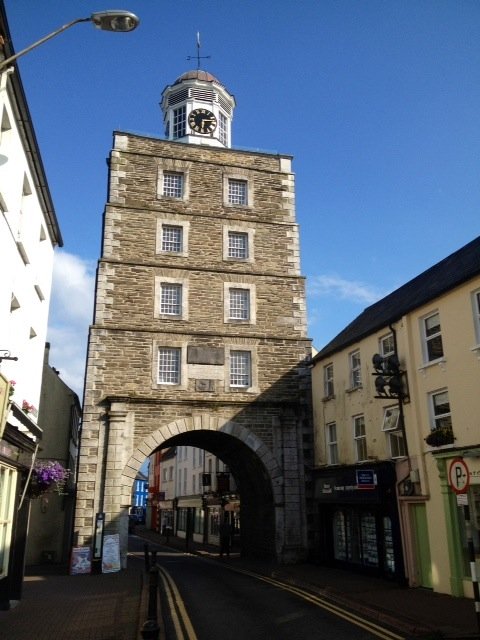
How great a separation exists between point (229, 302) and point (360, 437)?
8.52 meters

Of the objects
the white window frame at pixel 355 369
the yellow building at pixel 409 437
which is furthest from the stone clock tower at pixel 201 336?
the white window frame at pixel 355 369

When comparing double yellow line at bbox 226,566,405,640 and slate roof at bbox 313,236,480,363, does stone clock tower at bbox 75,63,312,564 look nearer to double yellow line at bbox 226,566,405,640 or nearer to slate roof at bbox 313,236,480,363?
slate roof at bbox 313,236,480,363

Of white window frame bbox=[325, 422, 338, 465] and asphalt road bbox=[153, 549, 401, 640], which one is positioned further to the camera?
white window frame bbox=[325, 422, 338, 465]

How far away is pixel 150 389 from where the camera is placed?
2266 centimetres

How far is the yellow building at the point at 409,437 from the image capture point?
14.4 meters

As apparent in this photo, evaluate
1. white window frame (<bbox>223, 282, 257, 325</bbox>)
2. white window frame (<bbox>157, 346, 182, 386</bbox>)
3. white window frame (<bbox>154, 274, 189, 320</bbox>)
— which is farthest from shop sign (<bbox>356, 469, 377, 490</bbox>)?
white window frame (<bbox>154, 274, 189, 320</bbox>)

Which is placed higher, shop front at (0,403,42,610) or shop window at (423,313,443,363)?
shop window at (423,313,443,363)

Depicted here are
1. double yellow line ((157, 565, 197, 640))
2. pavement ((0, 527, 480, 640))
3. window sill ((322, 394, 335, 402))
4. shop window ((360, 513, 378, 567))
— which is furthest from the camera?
window sill ((322, 394, 335, 402))

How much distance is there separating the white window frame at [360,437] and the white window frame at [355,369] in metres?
1.21

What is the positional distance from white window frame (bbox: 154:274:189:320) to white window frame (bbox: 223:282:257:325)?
1708mm

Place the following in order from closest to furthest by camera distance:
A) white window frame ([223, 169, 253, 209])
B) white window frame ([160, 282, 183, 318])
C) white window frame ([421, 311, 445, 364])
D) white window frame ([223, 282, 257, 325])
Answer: white window frame ([421, 311, 445, 364]) → white window frame ([160, 282, 183, 318]) → white window frame ([223, 282, 257, 325]) → white window frame ([223, 169, 253, 209])

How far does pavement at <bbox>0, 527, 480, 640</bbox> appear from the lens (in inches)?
392

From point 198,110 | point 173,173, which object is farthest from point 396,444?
point 198,110

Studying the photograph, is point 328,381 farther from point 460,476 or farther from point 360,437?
point 460,476
